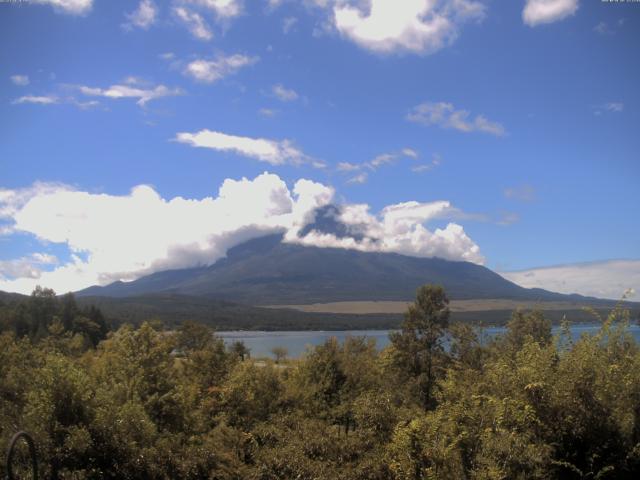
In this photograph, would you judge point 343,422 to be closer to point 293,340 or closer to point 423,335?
point 423,335

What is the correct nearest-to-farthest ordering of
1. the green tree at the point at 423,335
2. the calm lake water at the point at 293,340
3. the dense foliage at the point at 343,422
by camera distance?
the dense foliage at the point at 343,422 < the green tree at the point at 423,335 < the calm lake water at the point at 293,340

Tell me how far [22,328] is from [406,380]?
233 feet

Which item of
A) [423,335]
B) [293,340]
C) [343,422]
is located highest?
[423,335]

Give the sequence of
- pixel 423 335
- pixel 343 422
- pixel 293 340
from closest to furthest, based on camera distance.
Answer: pixel 343 422
pixel 423 335
pixel 293 340

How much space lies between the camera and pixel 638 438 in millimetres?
11688

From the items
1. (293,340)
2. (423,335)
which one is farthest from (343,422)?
(293,340)

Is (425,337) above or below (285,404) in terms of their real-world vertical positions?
above

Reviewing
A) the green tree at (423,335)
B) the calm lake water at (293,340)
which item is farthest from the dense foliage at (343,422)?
the calm lake water at (293,340)

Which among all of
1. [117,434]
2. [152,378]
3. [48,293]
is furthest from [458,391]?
[48,293]

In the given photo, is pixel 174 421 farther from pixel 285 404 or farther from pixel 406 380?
pixel 406 380

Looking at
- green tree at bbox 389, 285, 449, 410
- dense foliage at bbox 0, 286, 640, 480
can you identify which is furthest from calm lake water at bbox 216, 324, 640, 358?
dense foliage at bbox 0, 286, 640, 480

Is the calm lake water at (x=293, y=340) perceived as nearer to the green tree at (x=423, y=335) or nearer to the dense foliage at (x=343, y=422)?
the green tree at (x=423, y=335)

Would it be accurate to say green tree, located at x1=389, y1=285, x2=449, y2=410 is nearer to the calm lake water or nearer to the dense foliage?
the calm lake water

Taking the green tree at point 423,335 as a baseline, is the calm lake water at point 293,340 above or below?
below
